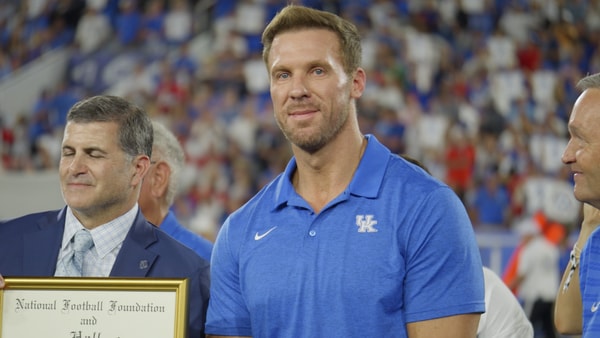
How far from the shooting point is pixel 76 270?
3137 millimetres

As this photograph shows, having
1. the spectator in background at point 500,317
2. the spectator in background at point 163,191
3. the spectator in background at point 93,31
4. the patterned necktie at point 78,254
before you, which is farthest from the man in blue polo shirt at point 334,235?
the spectator in background at point 93,31

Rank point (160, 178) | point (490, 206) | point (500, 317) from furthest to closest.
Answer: point (490, 206) → point (160, 178) → point (500, 317)

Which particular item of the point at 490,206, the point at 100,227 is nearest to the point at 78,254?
the point at 100,227

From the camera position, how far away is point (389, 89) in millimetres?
13156

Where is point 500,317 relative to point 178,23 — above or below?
below

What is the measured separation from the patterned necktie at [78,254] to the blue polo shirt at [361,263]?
46 centimetres

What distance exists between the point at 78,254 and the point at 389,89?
1026 centimetres

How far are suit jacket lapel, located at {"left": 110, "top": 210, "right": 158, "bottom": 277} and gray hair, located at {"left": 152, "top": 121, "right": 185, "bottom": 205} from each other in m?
1.11

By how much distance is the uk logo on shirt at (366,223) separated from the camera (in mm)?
2818

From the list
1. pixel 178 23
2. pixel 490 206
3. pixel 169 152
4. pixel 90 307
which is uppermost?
pixel 178 23

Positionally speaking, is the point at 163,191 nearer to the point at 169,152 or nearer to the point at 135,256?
the point at 169,152

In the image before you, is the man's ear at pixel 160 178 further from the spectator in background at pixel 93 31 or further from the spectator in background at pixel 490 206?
the spectator in background at pixel 93 31

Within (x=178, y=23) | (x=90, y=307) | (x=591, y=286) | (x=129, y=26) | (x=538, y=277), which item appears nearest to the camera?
(x=591, y=286)

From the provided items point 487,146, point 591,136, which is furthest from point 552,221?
point 591,136
